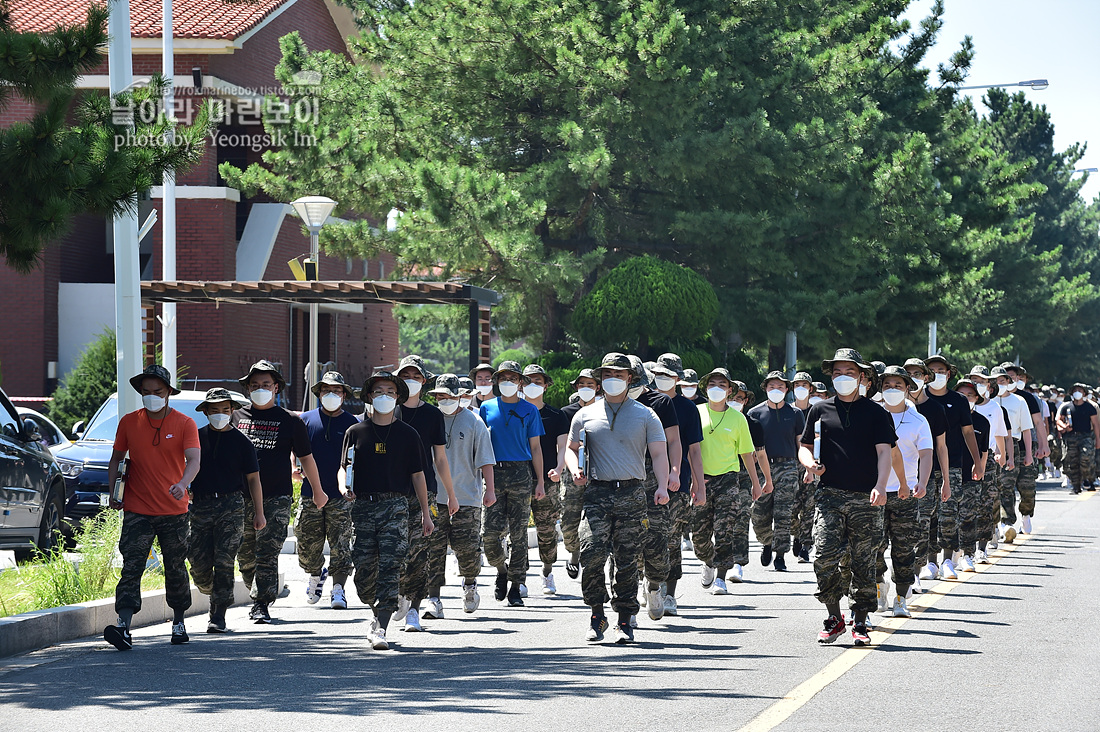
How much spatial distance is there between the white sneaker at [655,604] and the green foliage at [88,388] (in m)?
16.3

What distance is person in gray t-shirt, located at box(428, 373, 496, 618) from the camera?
39.5 feet

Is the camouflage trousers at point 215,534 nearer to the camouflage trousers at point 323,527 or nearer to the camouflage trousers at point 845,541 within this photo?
the camouflage trousers at point 323,527

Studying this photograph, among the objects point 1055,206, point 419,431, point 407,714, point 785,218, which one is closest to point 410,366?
point 419,431

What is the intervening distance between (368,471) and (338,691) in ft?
6.78

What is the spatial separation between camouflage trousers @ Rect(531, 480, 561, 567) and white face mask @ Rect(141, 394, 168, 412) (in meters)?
4.32

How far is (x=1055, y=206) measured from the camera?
75.4 metres

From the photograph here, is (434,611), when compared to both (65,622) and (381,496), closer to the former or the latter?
(381,496)

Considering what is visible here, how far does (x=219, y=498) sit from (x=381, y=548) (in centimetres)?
150

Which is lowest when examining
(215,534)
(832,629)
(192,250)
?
(832,629)

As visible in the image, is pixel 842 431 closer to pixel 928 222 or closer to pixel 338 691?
pixel 338 691

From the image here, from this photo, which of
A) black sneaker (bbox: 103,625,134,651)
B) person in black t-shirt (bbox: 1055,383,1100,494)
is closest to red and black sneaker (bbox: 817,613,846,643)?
black sneaker (bbox: 103,625,134,651)

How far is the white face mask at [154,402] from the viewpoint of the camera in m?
10.7

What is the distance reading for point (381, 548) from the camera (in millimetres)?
10336

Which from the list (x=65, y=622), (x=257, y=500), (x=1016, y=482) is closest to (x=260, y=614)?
(x=257, y=500)
